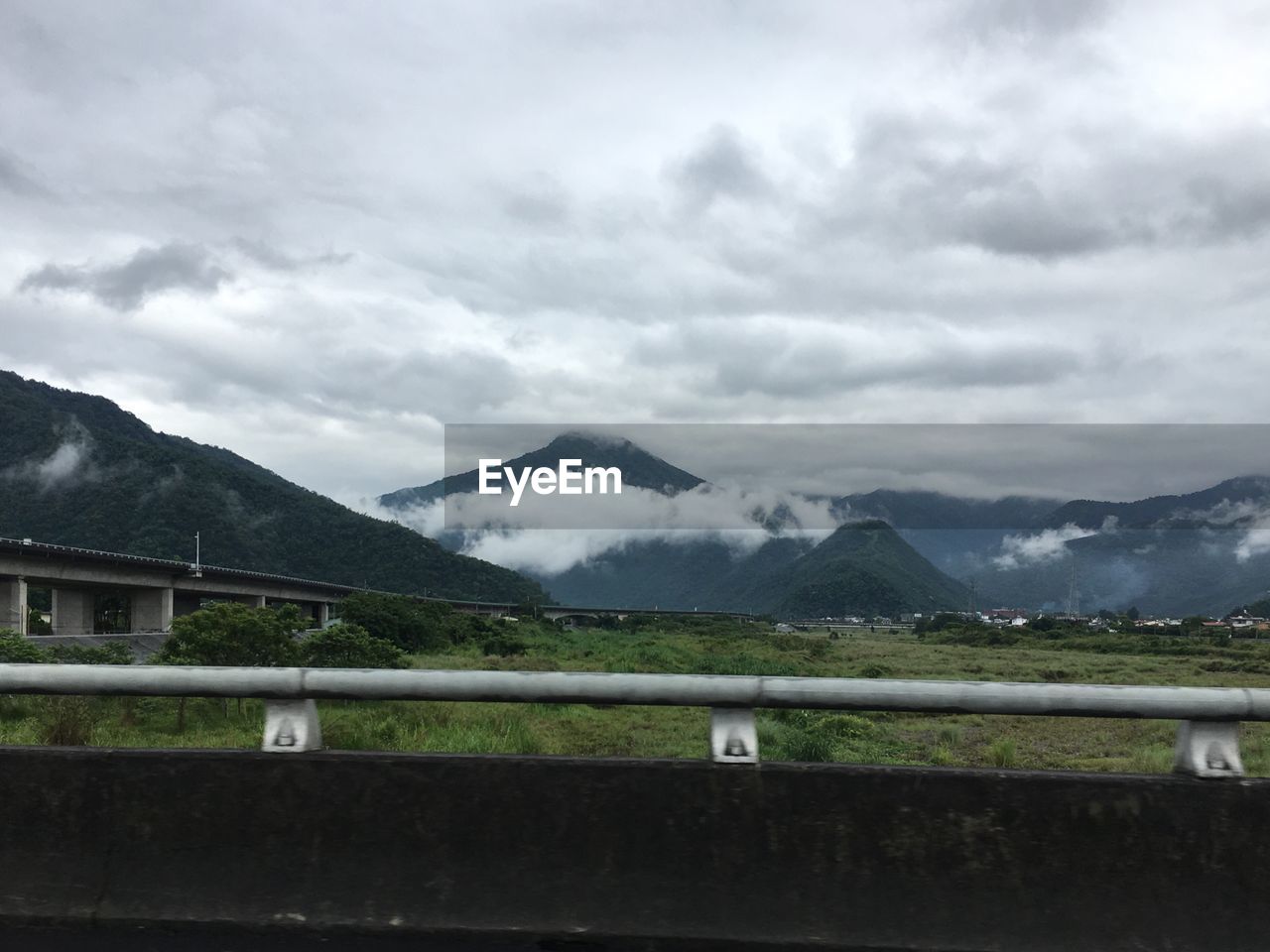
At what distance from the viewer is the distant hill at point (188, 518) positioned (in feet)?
464

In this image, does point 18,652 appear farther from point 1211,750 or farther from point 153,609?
point 153,609

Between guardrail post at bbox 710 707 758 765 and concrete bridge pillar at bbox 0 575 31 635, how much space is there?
78.7 m

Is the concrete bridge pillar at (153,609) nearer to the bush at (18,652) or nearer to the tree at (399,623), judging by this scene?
the tree at (399,623)

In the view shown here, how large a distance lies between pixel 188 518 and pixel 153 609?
59782 mm

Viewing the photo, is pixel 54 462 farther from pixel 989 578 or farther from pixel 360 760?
pixel 360 760

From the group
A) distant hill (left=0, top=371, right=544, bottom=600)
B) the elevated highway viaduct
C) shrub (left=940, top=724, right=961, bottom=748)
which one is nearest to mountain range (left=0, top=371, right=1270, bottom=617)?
distant hill (left=0, top=371, right=544, bottom=600)

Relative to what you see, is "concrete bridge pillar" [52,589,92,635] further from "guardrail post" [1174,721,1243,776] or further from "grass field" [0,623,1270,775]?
"guardrail post" [1174,721,1243,776]

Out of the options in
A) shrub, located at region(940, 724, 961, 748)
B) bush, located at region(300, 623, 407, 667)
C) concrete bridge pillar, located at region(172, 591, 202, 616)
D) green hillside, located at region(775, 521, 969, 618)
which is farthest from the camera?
concrete bridge pillar, located at region(172, 591, 202, 616)

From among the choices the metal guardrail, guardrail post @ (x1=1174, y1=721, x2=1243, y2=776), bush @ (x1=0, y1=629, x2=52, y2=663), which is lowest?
bush @ (x1=0, y1=629, x2=52, y2=663)

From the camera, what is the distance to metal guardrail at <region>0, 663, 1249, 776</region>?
4.47 m

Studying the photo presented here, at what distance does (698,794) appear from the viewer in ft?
15.3

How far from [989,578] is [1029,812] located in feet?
288

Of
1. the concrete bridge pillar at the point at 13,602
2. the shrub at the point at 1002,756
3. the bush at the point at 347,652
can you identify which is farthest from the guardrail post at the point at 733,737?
the concrete bridge pillar at the point at 13,602

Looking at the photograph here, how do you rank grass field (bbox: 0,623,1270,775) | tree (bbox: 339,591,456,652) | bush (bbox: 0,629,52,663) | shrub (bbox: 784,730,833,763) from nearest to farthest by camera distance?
grass field (bbox: 0,623,1270,775)
shrub (bbox: 784,730,833,763)
bush (bbox: 0,629,52,663)
tree (bbox: 339,591,456,652)
